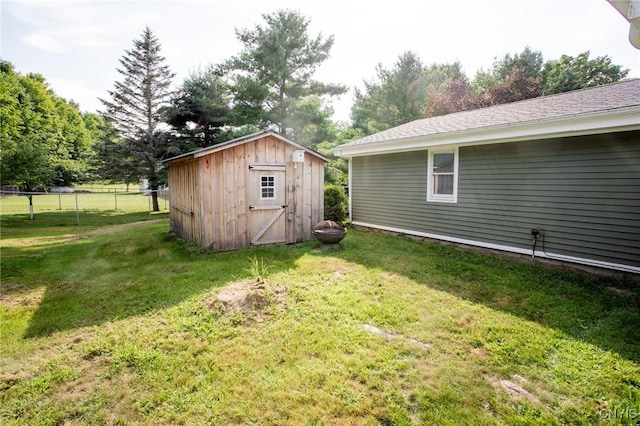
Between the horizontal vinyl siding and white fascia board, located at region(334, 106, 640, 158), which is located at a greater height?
white fascia board, located at region(334, 106, 640, 158)

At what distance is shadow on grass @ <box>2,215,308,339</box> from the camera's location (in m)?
3.99

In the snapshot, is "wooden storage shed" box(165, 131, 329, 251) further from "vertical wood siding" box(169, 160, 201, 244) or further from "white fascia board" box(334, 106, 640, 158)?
"white fascia board" box(334, 106, 640, 158)

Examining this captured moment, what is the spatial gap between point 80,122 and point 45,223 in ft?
147

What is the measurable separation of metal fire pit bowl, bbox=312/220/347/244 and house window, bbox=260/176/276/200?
4.81 ft

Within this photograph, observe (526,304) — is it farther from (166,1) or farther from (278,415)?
(166,1)

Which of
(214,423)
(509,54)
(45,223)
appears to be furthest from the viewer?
(509,54)

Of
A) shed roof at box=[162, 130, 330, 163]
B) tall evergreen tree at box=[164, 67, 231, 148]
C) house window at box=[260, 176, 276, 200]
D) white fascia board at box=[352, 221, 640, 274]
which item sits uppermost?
tall evergreen tree at box=[164, 67, 231, 148]

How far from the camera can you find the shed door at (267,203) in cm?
719

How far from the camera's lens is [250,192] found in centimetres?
714

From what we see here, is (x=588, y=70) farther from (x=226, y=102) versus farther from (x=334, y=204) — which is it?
(x=226, y=102)

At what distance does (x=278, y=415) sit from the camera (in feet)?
7.20

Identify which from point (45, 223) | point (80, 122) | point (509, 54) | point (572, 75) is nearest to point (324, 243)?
point (45, 223)

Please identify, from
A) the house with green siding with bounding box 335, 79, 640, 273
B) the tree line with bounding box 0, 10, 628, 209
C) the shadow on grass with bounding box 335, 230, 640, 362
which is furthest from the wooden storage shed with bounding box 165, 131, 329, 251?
the tree line with bounding box 0, 10, 628, 209

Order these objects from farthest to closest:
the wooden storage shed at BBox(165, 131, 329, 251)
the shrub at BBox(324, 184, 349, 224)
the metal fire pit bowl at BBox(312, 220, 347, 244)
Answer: the shrub at BBox(324, 184, 349, 224) < the metal fire pit bowl at BBox(312, 220, 347, 244) < the wooden storage shed at BBox(165, 131, 329, 251)
